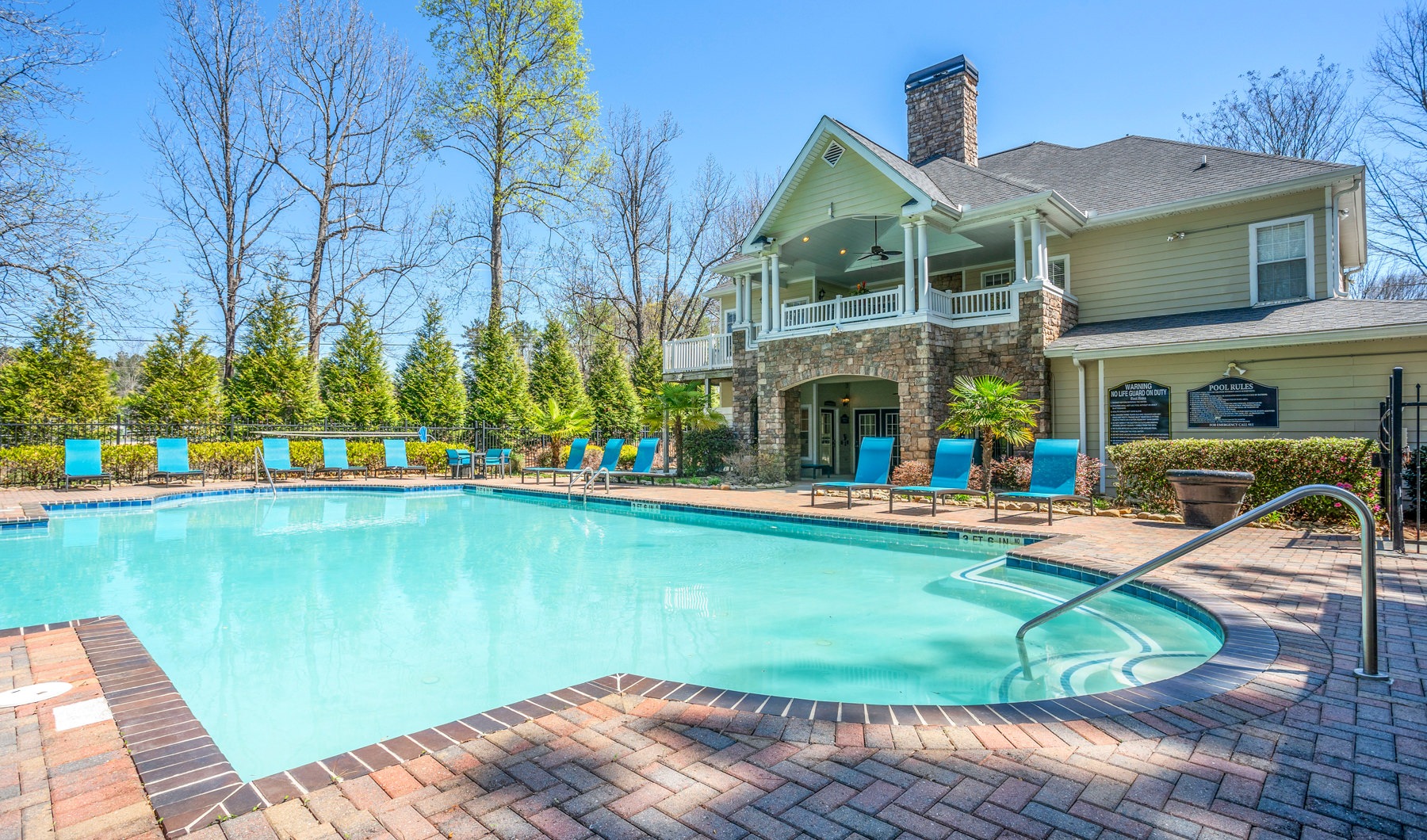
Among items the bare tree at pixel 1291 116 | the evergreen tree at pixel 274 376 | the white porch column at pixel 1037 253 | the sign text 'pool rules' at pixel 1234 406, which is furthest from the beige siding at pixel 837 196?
the bare tree at pixel 1291 116

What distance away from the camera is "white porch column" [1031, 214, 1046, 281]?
486 inches

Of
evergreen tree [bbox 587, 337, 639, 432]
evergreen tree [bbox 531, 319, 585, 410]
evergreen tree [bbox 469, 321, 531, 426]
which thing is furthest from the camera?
evergreen tree [bbox 587, 337, 639, 432]

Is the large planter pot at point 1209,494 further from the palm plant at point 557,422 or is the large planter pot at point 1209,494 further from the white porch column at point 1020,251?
the palm plant at point 557,422

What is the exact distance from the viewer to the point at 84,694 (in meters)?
3.08

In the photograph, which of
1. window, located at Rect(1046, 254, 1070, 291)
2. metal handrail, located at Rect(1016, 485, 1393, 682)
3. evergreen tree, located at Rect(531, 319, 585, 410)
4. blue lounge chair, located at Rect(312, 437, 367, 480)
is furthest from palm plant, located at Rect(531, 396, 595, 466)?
metal handrail, located at Rect(1016, 485, 1393, 682)

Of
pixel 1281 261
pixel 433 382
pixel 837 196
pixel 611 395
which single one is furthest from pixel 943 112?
pixel 433 382

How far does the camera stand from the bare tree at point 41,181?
31.2 ft

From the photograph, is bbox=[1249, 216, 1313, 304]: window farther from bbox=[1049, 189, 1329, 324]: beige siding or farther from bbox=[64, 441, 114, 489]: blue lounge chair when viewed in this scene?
bbox=[64, 441, 114, 489]: blue lounge chair

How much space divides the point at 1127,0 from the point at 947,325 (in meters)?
6.14

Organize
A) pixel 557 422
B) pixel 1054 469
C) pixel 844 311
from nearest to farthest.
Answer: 1. pixel 1054 469
2. pixel 844 311
3. pixel 557 422

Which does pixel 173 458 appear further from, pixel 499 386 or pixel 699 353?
pixel 699 353

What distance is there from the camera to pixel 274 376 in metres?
18.6

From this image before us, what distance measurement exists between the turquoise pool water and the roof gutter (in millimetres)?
5867

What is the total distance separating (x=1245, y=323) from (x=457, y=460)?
56.1 feet
